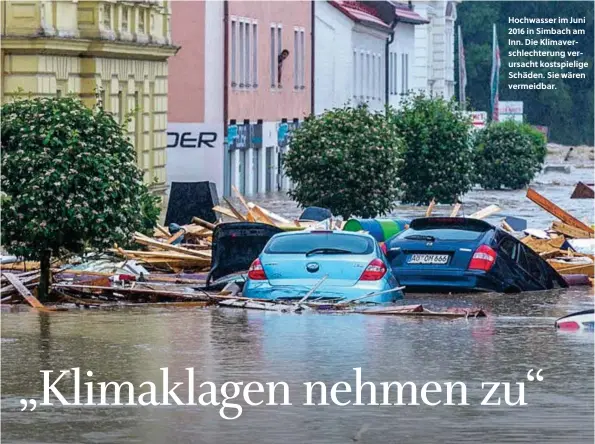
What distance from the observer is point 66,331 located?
1989 centimetres

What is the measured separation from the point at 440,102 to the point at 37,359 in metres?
41.2

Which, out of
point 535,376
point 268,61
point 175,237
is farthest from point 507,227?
point 268,61

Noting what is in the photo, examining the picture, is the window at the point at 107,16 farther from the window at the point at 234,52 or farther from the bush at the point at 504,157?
the bush at the point at 504,157

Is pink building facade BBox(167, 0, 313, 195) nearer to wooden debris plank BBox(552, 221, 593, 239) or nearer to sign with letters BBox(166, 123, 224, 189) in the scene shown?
sign with letters BBox(166, 123, 224, 189)

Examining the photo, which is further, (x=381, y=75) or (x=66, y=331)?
(x=381, y=75)

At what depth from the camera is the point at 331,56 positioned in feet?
255

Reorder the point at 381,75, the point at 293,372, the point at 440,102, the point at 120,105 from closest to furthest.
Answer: the point at 293,372
the point at 120,105
the point at 440,102
the point at 381,75

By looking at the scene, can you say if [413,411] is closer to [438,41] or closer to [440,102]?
[440,102]

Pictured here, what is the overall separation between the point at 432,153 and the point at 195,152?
29.5 ft

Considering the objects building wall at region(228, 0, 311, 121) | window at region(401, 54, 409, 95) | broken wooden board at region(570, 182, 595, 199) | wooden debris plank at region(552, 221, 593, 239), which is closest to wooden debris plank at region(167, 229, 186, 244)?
wooden debris plank at region(552, 221, 593, 239)

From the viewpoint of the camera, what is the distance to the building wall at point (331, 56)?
7681 cm

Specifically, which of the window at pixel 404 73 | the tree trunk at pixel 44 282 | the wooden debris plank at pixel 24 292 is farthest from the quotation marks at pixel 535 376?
the window at pixel 404 73

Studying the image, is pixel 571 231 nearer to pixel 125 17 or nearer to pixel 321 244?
pixel 125 17

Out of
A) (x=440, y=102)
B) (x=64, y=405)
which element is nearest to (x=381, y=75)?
(x=440, y=102)
